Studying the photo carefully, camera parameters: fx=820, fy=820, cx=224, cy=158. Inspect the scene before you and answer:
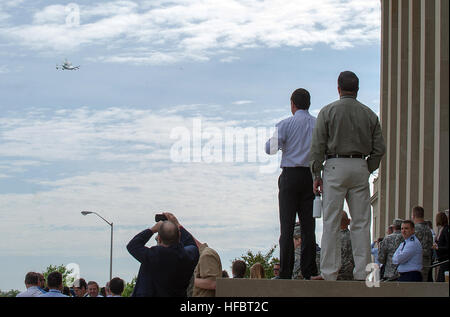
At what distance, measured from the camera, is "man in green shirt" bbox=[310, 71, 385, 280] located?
31.4 feet

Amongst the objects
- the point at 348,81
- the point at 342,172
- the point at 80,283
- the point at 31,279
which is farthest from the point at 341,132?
the point at 80,283

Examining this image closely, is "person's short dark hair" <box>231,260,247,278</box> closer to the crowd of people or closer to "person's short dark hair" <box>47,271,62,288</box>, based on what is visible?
the crowd of people

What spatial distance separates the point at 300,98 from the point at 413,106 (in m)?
24.9

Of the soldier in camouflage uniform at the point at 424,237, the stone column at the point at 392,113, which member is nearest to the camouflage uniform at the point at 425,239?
the soldier in camouflage uniform at the point at 424,237

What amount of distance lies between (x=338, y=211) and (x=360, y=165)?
1.98 feet

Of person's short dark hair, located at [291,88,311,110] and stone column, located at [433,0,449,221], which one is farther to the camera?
stone column, located at [433,0,449,221]

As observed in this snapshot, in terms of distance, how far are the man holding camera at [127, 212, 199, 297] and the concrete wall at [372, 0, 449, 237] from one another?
13.8 metres

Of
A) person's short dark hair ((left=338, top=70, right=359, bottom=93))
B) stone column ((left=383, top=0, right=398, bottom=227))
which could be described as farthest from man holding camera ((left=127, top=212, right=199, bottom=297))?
stone column ((left=383, top=0, right=398, bottom=227))

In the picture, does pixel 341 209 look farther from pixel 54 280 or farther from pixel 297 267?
pixel 54 280

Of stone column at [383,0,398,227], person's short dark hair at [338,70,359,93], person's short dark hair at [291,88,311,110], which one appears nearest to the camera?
person's short dark hair at [338,70,359,93]

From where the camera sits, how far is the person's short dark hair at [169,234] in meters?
8.66

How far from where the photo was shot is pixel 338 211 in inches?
381
